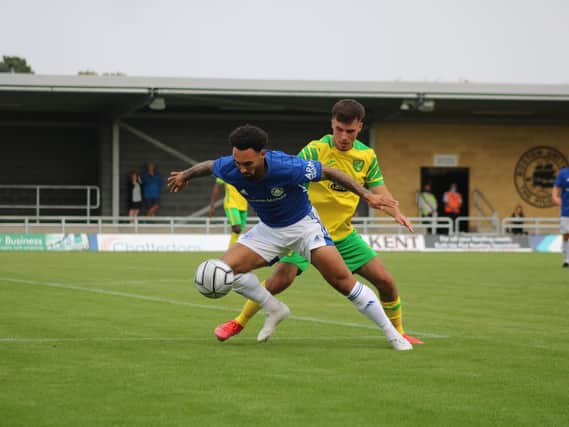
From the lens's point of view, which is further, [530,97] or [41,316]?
[530,97]

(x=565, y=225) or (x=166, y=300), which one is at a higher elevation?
(x=565, y=225)

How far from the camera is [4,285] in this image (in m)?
16.2

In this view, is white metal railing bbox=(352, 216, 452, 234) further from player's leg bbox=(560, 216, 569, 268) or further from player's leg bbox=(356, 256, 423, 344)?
player's leg bbox=(356, 256, 423, 344)

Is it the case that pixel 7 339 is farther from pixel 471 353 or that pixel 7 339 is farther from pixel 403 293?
pixel 403 293

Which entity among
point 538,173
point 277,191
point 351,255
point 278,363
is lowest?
point 278,363

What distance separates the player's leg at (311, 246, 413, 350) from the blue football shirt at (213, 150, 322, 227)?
1.20 ft

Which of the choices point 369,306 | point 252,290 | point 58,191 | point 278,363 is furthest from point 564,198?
point 58,191

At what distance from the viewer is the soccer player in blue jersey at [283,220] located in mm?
8469

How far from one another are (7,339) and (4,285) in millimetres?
7236

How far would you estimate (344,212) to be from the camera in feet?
32.0

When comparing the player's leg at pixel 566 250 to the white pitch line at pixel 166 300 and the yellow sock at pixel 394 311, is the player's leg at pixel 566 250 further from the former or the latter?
the yellow sock at pixel 394 311

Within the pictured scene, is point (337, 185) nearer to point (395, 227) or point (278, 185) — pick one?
point (278, 185)

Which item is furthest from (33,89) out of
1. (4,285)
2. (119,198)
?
(4,285)

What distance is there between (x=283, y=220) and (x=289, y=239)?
157 millimetres
